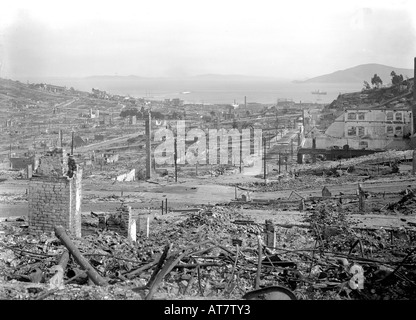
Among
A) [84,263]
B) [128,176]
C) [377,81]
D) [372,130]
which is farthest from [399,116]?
[84,263]

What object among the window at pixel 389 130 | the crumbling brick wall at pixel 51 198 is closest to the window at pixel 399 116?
the window at pixel 389 130

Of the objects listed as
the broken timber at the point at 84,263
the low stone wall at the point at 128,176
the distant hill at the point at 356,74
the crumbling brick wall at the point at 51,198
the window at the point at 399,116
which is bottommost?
the low stone wall at the point at 128,176

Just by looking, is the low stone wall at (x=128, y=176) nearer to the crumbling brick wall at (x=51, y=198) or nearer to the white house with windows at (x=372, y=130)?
the white house with windows at (x=372, y=130)

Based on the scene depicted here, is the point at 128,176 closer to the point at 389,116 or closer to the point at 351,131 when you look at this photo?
the point at 351,131

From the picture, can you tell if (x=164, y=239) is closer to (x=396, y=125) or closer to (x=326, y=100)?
(x=396, y=125)
